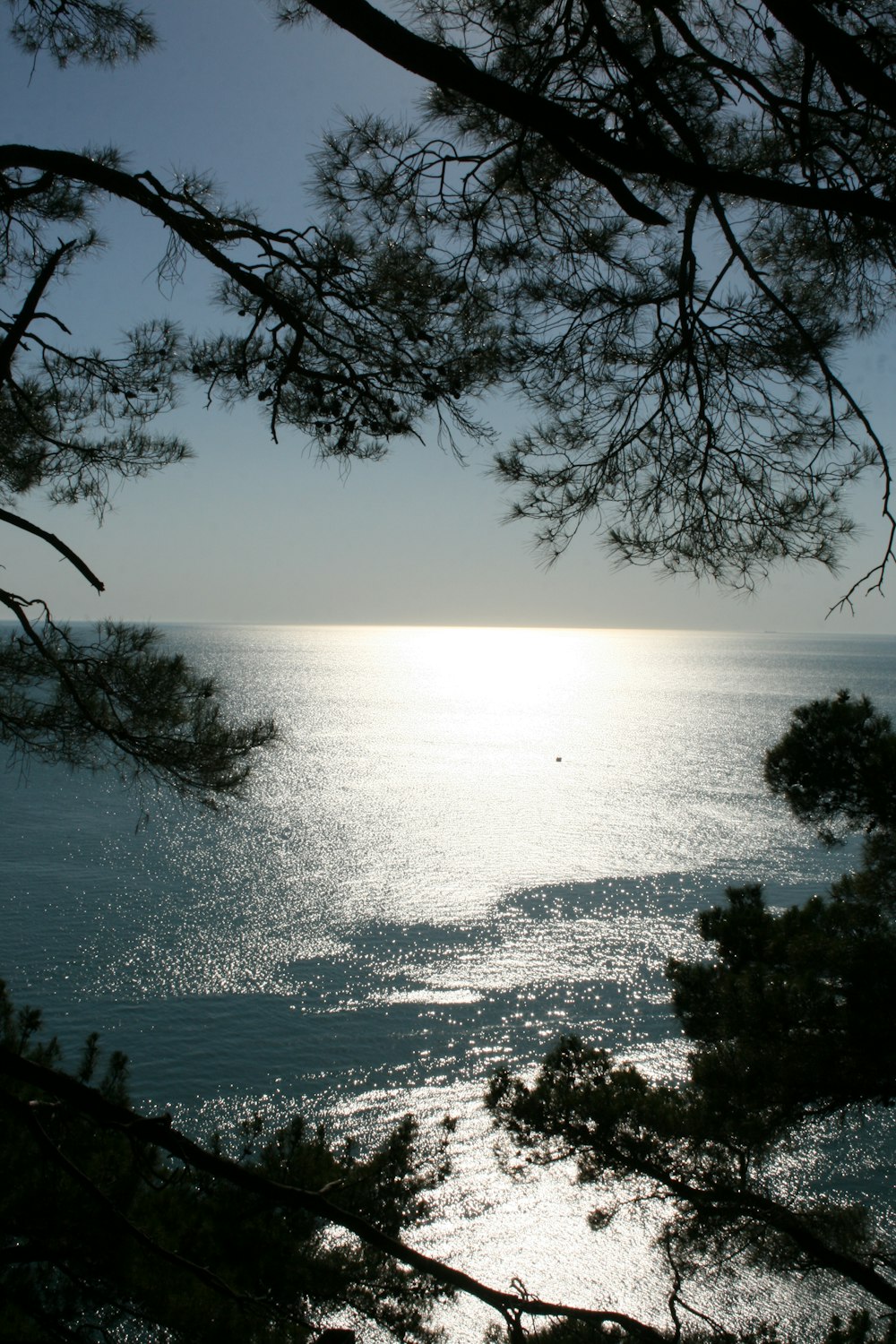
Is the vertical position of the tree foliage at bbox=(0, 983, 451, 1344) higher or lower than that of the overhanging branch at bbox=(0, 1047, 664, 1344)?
lower

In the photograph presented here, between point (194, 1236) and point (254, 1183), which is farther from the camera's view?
point (194, 1236)

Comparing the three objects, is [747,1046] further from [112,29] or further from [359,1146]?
[359,1146]

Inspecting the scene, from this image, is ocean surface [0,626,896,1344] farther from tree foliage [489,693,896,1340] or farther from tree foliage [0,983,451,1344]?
tree foliage [0,983,451,1344]

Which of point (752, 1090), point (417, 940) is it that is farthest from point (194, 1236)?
point (417, 940)

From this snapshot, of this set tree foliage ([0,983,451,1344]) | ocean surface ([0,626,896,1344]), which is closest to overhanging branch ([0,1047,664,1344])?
tree foliage ([0,983,451,1344])

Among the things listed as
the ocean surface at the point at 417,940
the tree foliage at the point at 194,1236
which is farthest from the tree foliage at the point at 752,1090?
the tree foliage at the point at 194,1236

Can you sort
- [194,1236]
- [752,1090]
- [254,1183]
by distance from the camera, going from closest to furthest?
1. [254,1183]
2. [194,1236]
3. [752,1090]

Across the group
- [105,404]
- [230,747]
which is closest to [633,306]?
[105,404]

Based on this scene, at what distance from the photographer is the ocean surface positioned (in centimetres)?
1104

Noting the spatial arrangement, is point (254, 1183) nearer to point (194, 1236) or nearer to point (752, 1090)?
point (194, 1236)

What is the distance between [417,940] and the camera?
1819 cm

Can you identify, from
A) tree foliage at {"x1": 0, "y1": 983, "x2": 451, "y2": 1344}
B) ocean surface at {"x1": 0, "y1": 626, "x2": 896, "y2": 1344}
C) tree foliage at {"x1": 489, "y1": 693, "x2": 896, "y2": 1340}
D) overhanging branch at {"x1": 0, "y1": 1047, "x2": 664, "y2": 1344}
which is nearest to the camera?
overhanging branch at {"x1": 0, "y1": 1047, "x2": 664, "y2": 1344}

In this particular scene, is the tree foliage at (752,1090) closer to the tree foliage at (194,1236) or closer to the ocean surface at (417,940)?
the ocean surface at (417,940)

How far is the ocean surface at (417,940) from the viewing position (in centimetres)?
1104
